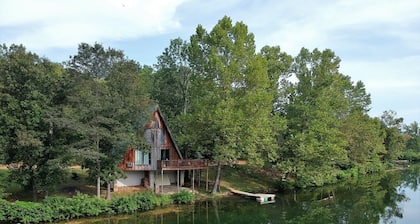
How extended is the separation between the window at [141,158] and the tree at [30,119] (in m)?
8.06

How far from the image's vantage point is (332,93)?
4391 centimetres

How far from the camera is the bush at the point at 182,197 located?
33312 millimetres

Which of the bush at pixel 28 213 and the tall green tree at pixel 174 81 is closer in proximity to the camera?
the bush at pixel 28 213

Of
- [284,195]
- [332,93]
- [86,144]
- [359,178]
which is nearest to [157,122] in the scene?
[86,144]

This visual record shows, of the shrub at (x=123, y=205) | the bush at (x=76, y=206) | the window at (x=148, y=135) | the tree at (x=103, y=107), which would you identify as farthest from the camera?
the window at (x=148, y=135)

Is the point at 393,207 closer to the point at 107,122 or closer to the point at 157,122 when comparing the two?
the point at 157,122

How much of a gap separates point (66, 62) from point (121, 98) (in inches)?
193

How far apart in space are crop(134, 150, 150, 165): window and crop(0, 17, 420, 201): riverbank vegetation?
6.20 feet

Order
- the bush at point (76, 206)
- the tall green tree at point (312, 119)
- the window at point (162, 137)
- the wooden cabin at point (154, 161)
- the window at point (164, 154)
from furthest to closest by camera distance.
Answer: the tall green tree at point (312, 119) → the window at point (164, 154) → the window at point (162, 137) → the wooden cabin at point (154, 161) → the bush at point (76, 206)

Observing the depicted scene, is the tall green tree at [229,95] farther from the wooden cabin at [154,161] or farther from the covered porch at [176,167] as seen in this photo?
the wooden cabin at [154,161]

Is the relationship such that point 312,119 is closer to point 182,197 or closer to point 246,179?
point 246,179

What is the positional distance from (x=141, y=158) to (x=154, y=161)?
50.7 inches

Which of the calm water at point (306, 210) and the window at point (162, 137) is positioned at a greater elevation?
the window at point (162, 137)

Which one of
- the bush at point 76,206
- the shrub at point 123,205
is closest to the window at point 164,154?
the shrub at point 123,205
